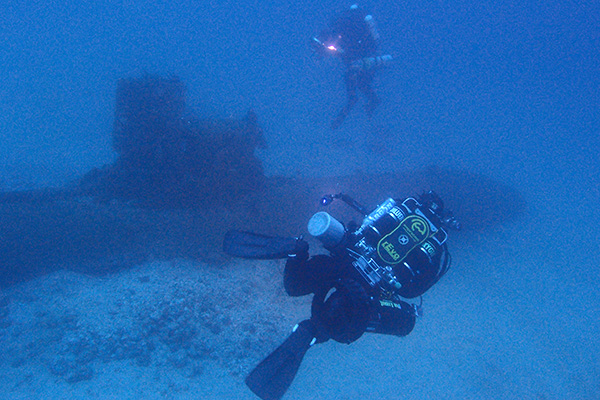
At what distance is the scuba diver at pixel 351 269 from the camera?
9.61 feet

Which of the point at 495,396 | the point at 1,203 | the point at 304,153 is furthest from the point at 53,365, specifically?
the point at 304,153

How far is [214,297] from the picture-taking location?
6453mm

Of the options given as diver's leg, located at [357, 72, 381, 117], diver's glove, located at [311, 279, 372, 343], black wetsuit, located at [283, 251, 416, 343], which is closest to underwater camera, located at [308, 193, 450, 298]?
black wetsuit, located at [283, 251, 416, 343]

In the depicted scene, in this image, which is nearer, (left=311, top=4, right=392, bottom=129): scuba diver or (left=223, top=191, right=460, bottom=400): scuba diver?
(left=223, top=191, right=460, bottom=400): scuba diver

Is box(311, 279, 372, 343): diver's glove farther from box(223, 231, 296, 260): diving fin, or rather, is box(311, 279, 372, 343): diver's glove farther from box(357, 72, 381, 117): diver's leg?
box(357, 72, 381, 117): diver's leg

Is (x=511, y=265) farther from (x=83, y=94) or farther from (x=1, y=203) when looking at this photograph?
(x=83, y=94)

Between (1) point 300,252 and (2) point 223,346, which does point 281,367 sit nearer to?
(1) point 300,252

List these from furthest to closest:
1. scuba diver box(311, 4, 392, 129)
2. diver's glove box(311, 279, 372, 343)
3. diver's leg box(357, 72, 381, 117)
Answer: diver's leg box(357, 72, 381, 117) → scuba diver box(311, 4, 392, 129) → diver's glove box(311, 279, 372, 343)

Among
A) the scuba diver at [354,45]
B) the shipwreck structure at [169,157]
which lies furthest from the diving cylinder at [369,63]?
the shipwreck structure at [169,157]

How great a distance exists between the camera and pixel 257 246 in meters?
3.56

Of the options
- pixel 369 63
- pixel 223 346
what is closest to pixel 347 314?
pixel 223 346

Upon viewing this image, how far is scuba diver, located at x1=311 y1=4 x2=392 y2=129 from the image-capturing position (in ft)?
39.3

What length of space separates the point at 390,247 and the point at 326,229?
0.71 m

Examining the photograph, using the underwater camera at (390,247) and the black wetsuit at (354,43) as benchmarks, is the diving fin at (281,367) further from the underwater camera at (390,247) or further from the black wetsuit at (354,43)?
the black wetsuit at (354,43)
